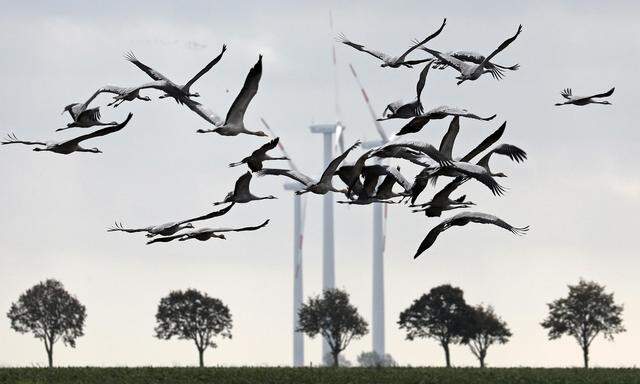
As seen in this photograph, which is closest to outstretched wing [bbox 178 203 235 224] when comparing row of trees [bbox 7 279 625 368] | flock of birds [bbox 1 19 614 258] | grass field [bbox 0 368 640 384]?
flock of birds [bbox 1 19 614 258]

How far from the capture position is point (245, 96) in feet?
92.9

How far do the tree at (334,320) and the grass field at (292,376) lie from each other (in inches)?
1729

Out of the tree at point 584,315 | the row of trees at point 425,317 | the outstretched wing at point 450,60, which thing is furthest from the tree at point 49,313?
the outstretched wing at point 450,60

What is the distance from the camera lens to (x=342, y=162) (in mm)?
29922

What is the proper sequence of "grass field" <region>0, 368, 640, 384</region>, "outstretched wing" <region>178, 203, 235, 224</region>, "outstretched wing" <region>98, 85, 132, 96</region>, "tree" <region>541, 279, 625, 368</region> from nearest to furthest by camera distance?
"outstretched wing" <region>178, 203, 235, 224</region> < "outstretched wing" <region>98, 85, 132, 96</region> < "grass field" <region>0, 368, 640, 384</region> < "tree" <region>541, 279, 625, 368</region>

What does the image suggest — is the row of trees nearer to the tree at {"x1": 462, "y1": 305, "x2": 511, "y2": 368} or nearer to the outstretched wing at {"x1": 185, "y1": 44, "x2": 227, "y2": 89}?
the tree at {"x1": 462, "y1": 305, "x2": 511, "y2": 368}

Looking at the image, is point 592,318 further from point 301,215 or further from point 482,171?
point 482,171

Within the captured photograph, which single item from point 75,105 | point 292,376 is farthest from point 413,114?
point 292,376

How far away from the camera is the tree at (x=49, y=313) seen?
116562 millimetres

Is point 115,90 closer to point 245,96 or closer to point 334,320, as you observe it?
point 245,96

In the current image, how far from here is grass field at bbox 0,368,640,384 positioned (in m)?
70.3

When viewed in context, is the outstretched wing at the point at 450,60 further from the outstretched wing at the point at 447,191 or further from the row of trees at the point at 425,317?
the row of trees at the point at 425,317

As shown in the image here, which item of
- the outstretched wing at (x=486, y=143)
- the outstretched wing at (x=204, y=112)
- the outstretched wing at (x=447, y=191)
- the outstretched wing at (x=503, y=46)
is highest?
the outstretched wing at (x=503, y=46)

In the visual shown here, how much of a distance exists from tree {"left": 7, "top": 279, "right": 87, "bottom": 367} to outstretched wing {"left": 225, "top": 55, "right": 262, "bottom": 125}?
8919cm
